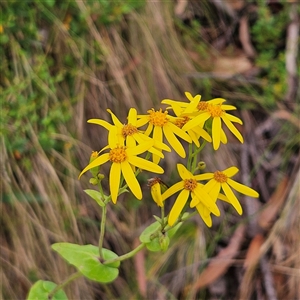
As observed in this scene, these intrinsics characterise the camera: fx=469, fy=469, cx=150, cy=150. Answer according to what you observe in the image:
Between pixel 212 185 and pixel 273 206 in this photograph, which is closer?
pixel 212 185

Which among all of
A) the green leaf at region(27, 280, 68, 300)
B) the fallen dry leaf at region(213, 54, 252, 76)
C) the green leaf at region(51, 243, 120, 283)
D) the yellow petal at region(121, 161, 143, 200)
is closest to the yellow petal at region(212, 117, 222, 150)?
the yellow petal at region(121, 161, 143, 200)

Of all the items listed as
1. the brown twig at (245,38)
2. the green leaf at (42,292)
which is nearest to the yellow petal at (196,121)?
the green leaf at (42,292)

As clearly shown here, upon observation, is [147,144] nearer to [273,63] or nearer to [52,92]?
[52,92]

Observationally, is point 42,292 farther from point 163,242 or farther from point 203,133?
point 203,133

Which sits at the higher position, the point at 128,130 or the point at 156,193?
the point at 128,130

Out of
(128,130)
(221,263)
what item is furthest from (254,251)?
(128,130)

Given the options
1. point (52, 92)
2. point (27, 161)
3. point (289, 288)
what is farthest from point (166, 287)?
point (52, 92)
